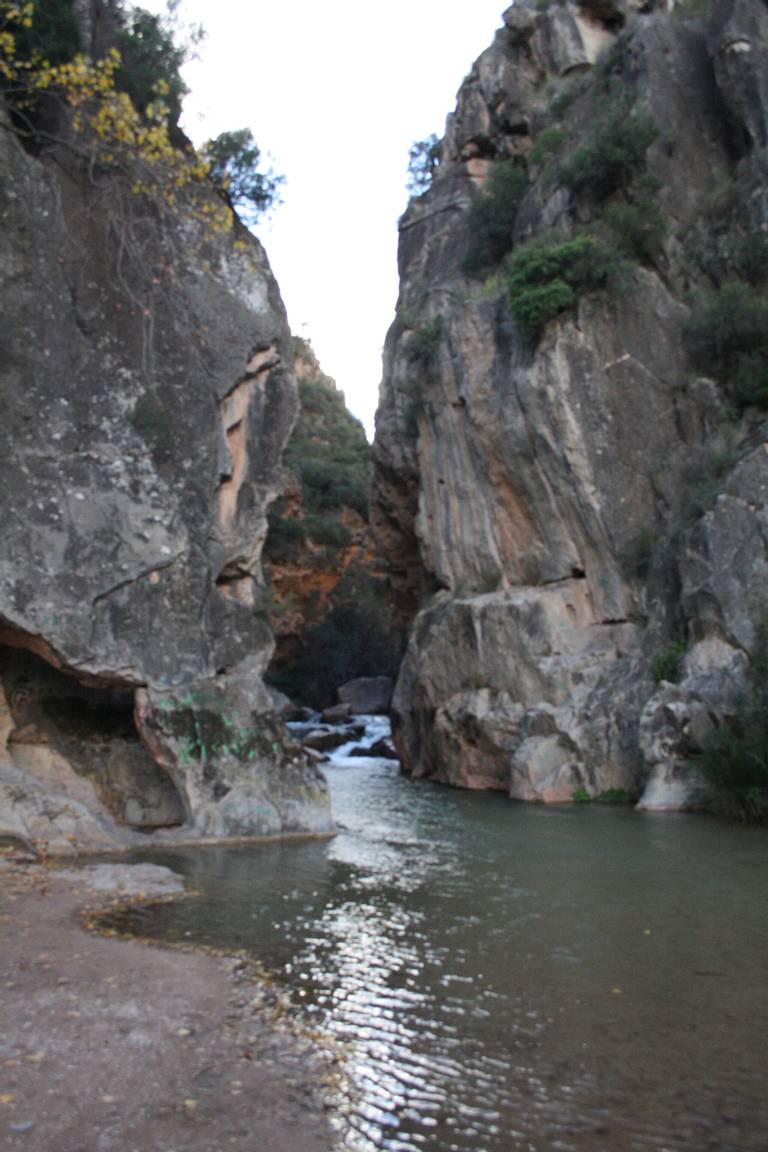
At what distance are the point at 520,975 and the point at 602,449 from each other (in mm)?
16159

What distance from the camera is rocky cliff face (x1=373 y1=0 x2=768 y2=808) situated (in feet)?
57.8

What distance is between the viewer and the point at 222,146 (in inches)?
642

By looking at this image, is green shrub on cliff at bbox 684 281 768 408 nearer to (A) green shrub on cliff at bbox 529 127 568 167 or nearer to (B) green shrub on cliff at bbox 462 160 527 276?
(A) green shrub on cliff at bbox 529 127 568 167

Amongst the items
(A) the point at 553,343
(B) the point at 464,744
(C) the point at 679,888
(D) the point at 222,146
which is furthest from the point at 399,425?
(C) the point at 679,888

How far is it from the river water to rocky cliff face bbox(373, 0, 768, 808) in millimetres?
6242

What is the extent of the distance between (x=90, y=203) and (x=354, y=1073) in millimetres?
11523

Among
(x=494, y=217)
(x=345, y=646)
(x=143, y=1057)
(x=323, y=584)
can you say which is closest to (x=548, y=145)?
(x=494, y=217)

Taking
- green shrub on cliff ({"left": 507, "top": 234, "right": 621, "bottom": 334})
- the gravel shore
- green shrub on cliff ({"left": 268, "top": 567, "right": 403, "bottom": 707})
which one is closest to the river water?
the gravel shore

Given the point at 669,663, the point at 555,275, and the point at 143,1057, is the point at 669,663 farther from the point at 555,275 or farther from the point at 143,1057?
the point at 143,1057

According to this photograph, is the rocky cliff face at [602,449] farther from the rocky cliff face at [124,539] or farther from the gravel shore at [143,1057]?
the gravel shore at [143,1057]

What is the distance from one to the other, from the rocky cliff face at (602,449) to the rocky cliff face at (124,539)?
24.5 ft

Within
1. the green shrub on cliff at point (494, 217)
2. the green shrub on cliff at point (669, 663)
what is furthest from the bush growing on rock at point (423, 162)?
the green shrub on cliff at point (669, 663)

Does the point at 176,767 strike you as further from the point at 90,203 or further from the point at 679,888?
the point at 90,203

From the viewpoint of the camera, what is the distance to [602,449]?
21.1 metres
